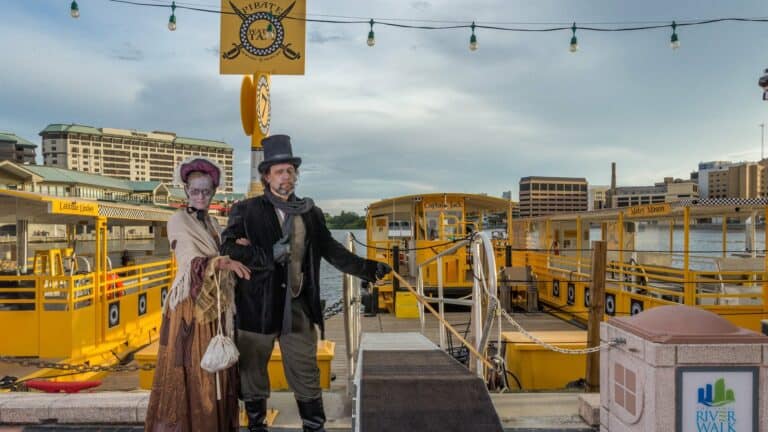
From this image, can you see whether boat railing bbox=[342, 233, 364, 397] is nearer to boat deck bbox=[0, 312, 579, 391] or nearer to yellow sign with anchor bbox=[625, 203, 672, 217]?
boat deck bbox=[0, 312, 579, 391]

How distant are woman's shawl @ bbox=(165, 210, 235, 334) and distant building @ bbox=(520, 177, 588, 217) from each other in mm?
44180

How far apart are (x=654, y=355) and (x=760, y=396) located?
0.62 m

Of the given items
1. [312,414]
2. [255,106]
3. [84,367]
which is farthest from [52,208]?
[312,414]

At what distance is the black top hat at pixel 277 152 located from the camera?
10.0ft

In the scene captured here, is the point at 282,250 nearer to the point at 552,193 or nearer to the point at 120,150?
the point at 552,193

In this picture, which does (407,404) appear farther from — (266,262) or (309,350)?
(266,262)

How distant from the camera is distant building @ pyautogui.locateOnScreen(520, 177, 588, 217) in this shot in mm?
47344

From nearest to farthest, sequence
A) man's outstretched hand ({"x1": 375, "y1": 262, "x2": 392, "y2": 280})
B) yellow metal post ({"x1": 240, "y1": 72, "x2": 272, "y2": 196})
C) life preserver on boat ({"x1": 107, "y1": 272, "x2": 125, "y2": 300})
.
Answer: man's outstretched hand ({"x1": 375, "y1": 262, "x2": 392, "y2": 280}) < yellow metal post ({"x1": 240, "y1": 72, "x2": 272, "y2": 196}) < life preserver on boat ({"x1": 107, "y1": 272, "x2": 125, "y2": 300})

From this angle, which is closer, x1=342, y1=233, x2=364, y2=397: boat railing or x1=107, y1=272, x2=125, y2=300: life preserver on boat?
x1=342, y1=233, x2=364, y2=397: boat railing

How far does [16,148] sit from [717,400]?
107276mm

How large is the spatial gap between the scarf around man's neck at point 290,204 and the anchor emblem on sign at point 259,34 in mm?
2905

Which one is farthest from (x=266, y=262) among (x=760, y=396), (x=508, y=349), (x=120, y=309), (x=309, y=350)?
(x=120, y=309)

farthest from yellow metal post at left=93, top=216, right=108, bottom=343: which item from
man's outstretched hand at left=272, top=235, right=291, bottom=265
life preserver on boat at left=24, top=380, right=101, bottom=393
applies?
man's outstretched hand at left=272, top=235, right=291, bottom=265

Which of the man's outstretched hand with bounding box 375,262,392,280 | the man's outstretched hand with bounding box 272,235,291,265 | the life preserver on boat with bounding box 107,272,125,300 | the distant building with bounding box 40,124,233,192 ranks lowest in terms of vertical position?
the life preserver on boat with bounding box 107,272,125,300
